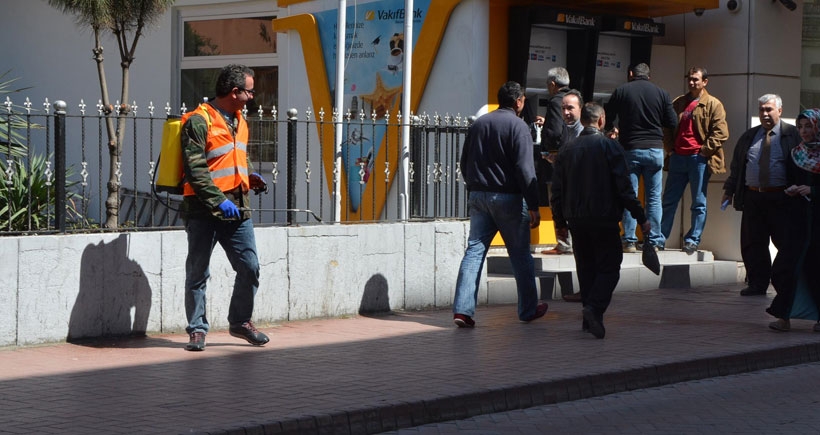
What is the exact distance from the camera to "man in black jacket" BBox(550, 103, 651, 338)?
29.7 feet

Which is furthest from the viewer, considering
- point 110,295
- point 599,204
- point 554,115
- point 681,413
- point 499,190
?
point 554,115

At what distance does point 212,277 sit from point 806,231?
4.60 m

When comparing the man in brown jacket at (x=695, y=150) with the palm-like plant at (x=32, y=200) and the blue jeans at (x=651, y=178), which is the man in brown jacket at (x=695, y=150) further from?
the palm-like plant at (x=32, y=200)

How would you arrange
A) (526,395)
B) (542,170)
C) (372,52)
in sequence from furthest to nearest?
(372,52)
(542,170)
(526,395)

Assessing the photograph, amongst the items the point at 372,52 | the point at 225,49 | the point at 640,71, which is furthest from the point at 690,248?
the point at 225,49

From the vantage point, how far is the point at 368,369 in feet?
25.2

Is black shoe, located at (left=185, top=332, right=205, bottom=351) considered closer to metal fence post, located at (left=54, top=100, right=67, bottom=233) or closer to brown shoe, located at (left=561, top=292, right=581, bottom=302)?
metal fence post, located at (left=54, top=100, right=67, bottom=233)

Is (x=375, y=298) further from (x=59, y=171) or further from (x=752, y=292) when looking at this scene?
(x=752, y=292)

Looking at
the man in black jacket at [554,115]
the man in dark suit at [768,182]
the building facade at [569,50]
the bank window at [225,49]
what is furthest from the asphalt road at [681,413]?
the bank window at [225,49]

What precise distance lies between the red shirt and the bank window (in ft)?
23.0

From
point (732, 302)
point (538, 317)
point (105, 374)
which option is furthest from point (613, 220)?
point (105, 374)

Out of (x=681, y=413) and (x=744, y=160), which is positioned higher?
(x=744, y=160)

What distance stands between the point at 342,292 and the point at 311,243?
54 centimetres

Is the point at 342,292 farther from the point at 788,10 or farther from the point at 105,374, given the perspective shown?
the point at 788,10
